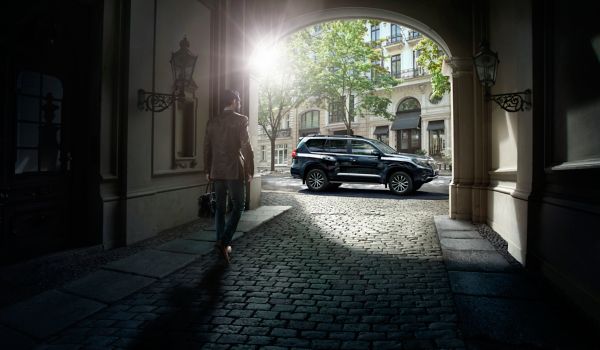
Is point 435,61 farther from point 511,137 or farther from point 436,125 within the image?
point 436,125

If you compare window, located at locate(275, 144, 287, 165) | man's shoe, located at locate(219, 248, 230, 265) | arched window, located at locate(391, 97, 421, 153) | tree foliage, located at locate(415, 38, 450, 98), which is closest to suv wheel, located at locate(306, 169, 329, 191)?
tree foliage, located at locate(415, 38, 450, 98)

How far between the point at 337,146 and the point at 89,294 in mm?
10046

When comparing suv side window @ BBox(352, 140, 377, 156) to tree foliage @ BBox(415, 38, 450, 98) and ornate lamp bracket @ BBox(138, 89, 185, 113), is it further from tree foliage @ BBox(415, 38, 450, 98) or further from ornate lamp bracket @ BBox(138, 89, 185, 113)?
ornate lamp bracket @ BBox(138, 89, 185, 113)

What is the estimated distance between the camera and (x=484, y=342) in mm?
2150

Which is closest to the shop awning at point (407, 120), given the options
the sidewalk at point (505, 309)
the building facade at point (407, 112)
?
the building facade at point (407, 112)

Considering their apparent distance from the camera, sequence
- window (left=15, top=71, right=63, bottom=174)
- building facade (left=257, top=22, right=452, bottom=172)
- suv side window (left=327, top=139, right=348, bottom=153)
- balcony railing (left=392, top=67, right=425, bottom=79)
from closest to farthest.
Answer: window (left=15, top=71, right=63, bottom=174) < suv side window (left=327, top=139, right=348, bottom=153) < building facade (left=257, top=22, right=452, bottom=172) < balcony railing (left=392, top=67, right=425, bottom=79)

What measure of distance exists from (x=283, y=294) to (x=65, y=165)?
3265 millimetres

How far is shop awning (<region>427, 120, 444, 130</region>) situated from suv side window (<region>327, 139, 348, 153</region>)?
20216 mm

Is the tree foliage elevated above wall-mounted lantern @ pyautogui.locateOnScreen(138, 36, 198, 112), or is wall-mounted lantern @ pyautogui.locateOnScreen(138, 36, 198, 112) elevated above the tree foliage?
the tree foliage

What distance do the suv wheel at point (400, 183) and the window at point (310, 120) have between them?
28.2 metres

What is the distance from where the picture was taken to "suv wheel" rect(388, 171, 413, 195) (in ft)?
36.7

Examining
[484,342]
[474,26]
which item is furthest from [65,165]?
[474,26]

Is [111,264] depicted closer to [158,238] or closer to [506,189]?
[158,238]

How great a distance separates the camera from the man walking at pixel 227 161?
3.95 meters
